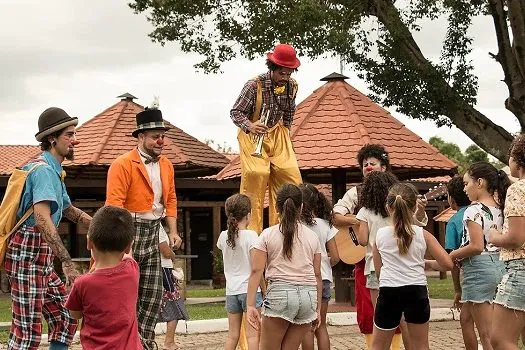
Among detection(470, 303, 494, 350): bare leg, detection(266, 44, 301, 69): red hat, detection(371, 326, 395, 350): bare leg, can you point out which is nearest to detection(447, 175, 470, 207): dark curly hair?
detection(470, 303, 494, 350): bare leg

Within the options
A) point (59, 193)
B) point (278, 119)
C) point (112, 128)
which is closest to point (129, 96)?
point (112, 128)

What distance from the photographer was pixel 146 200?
785 cm

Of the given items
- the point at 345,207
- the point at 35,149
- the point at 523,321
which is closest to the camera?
the point at 523,321

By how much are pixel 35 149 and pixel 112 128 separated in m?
9.53

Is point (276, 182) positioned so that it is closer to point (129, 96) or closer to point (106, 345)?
point (106, 345)

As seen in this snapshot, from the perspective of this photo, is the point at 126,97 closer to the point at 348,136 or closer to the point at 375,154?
the point at 348,136

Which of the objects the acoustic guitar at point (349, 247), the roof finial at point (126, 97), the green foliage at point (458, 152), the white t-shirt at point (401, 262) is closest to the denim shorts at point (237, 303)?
the acoustic guitar at point (349, 247)

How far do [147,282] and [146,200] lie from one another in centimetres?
64

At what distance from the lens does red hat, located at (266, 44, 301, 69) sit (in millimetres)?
8492

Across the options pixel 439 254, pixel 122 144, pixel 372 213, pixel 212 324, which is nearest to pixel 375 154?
pixel 372 213

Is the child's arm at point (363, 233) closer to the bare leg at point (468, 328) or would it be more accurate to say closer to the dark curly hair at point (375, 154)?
the dark curly hair at point (375, 154)

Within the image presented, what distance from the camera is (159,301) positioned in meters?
7.83

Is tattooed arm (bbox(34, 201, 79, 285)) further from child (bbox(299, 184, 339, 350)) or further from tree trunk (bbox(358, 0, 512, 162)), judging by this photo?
tree trunk (bbox(358, 0, 512, 162))

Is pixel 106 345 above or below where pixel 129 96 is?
below
